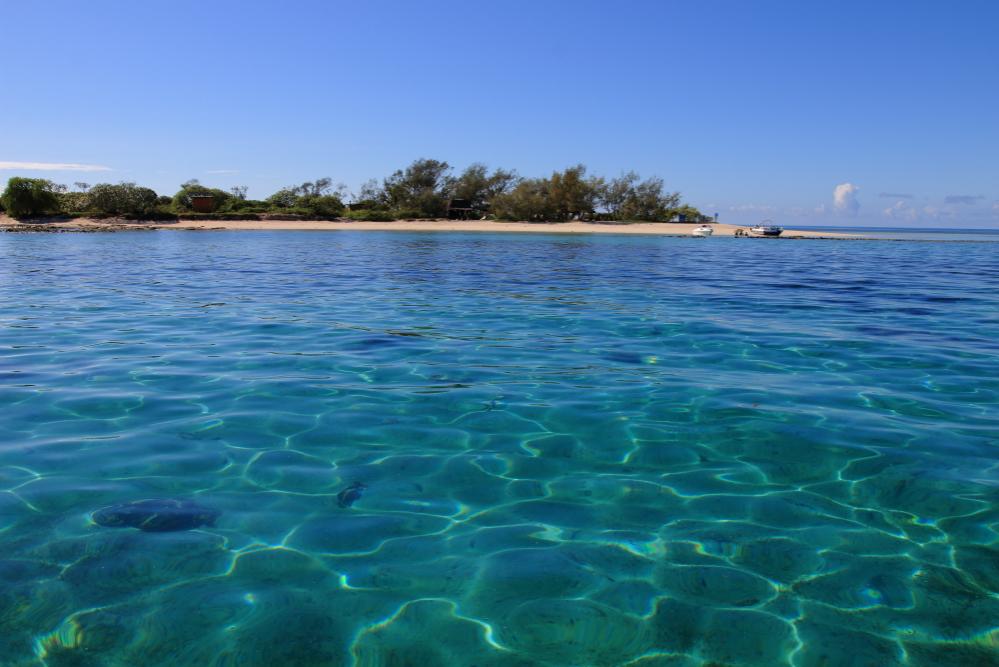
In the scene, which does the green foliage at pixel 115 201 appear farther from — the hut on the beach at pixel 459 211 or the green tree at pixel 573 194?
the green tree at pixel 573 194

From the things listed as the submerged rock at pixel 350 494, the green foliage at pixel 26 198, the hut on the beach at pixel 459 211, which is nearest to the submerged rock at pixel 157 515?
the submerged rock at pixel 350 494

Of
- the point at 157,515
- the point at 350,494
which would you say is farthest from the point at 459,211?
the point at 157,515

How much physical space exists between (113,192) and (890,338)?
78.0 meters

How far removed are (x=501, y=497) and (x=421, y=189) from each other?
83.7 metres

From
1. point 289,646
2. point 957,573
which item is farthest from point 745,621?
point 289,646

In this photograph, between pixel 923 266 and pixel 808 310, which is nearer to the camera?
pixel 808 310

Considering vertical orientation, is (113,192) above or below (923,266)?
above

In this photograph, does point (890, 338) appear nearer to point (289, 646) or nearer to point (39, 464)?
point (289, 646)

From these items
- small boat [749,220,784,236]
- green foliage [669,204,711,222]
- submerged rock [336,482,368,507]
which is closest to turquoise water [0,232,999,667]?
submerged rock [336,482,368,507]

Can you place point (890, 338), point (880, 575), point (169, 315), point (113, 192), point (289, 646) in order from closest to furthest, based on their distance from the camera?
1. point (289, 646)
2. point (880, 575)
3. point (890, 338)
4. point (169, 315)
5. point (113, 192)

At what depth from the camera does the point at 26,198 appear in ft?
200

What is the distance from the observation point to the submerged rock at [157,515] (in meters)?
3.55

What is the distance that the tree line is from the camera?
7081 centimetres

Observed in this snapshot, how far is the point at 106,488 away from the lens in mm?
3982
